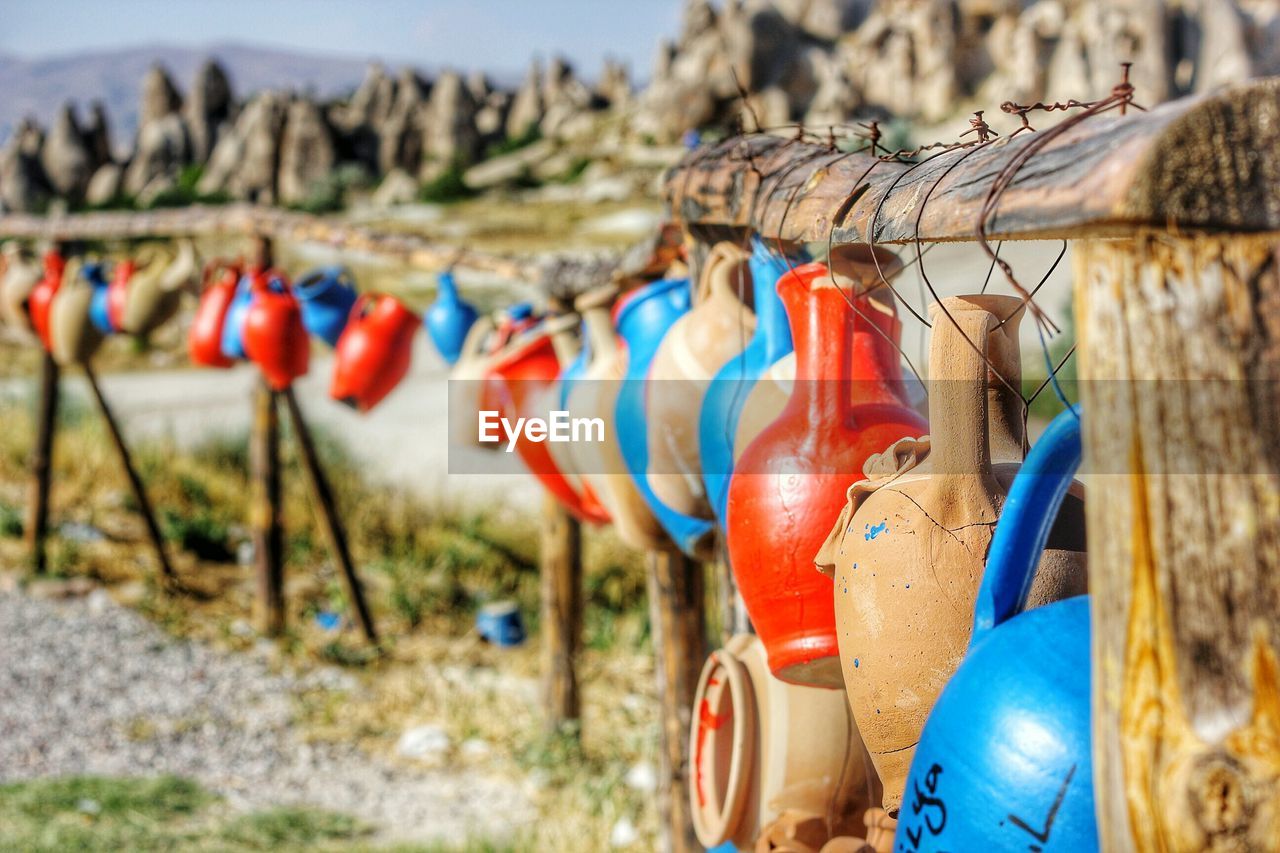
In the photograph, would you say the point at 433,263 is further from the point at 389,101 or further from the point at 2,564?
the point at 389,101

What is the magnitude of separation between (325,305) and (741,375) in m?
2.31

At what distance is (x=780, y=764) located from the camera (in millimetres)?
1205

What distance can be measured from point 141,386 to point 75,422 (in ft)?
15.3

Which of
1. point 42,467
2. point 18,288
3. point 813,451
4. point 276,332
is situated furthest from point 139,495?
point 813,451

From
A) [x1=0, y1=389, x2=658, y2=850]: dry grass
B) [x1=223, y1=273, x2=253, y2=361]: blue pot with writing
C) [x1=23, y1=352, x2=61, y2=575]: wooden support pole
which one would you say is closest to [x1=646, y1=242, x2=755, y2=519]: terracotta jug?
[x1=0, y1=389, x2=658, y2=850]: dry grass

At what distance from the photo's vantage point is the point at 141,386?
1077cm

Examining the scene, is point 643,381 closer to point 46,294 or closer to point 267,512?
point 267,512

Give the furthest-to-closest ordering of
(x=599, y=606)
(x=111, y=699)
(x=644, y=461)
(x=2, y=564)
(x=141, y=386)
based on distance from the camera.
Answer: (x=141, y=386) → (x=2, y=564) → (x=599, y=606) → (x=111, y=699) → (x=644, y=461)

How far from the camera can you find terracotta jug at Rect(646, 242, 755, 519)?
1.38m

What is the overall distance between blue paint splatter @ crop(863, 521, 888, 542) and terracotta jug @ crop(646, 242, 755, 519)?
0.47 metres

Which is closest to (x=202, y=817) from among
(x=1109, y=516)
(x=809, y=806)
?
(x=809, y=806)

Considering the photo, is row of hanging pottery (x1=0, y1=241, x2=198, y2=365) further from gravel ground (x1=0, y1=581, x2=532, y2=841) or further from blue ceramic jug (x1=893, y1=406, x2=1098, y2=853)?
blue ceramic jug (x1=893, y1=406, x2=1098, y2=853)

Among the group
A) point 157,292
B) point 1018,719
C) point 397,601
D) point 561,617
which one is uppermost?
point 157,292

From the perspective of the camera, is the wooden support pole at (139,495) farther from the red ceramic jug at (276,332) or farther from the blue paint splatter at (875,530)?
the blue paint splatter at (875,530)
